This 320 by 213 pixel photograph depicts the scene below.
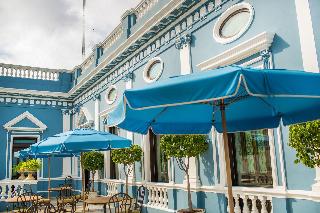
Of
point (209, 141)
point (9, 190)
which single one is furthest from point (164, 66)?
point (9, 190)

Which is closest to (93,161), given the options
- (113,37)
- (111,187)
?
(111,187)

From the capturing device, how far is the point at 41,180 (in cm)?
1639

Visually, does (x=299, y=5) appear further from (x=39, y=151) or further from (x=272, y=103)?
(x=39, y=151)

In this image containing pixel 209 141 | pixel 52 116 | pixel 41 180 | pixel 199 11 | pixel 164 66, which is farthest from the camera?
pixel 52 116

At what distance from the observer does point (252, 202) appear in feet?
19.8

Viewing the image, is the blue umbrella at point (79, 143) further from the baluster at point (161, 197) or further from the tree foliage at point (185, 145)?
the baluster at point (161, 197)

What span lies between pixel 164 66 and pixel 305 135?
5.62 metres

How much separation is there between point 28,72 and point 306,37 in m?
15.2

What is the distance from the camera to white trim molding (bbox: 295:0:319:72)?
17.0 ft

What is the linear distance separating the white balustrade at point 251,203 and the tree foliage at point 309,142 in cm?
173

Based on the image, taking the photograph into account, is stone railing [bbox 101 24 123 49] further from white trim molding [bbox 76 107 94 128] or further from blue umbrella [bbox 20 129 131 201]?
blue umbrella [bbox 20 129 131 201]

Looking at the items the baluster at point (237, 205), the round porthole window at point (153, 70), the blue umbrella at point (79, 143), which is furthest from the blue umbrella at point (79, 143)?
the round porthole window at point (153, 70)

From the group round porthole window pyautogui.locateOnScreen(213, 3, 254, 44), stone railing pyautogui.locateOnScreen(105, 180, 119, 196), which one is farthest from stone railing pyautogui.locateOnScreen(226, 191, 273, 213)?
stone railing pyautogui.locateOnScreen(105, 180, 119, 196)

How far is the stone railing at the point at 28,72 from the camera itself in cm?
1648
